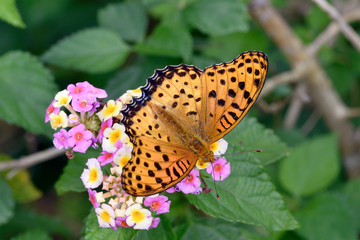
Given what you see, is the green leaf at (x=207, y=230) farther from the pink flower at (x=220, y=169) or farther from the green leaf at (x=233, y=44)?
the green leaf at (x=233, y=44)

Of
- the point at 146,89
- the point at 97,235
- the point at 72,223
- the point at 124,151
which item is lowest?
the point at 72,223

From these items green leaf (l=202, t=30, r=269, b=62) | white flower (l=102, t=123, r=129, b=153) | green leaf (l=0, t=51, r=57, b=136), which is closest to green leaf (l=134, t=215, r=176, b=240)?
white flower (l=102, t=123, r=129, b=153)

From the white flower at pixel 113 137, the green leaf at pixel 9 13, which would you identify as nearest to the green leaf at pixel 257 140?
the white flower at pixel 113 137

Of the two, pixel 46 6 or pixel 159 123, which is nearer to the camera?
pixel 159 123

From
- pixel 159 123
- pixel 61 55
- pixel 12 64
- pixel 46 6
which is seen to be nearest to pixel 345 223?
pixel 159 123

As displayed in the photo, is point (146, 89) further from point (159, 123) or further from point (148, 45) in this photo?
point (148, 45)
